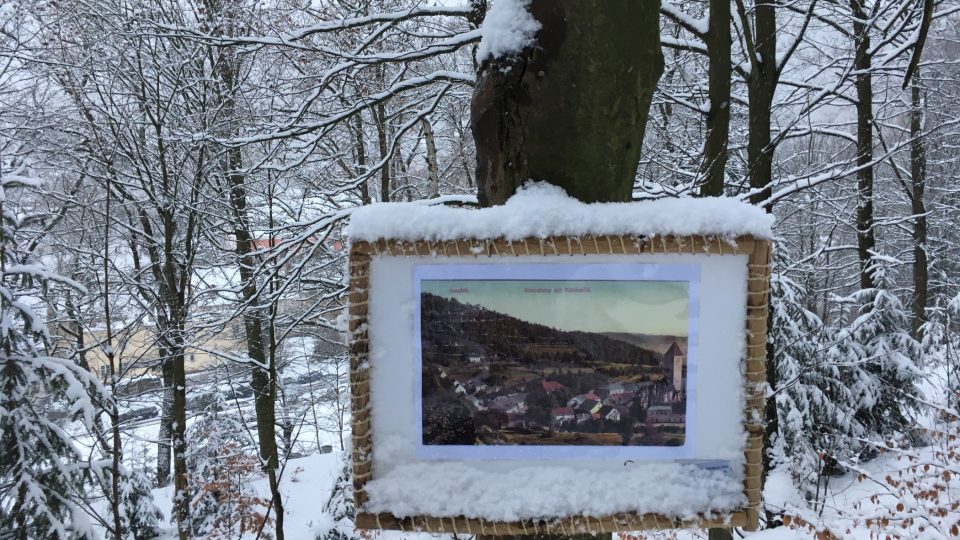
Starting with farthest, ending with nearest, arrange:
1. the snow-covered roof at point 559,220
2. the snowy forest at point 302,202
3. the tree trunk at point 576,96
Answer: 1. the snowy forest at point 302,202
2. the tree trunk at point 576,96
3. the snow-covered roof at point 559,220

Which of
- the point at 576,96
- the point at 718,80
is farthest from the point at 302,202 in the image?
the point at 576,96

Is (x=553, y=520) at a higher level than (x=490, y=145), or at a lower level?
lower

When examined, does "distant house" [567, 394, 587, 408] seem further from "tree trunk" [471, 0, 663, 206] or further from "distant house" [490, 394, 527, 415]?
"tree trunk" [471, 0, 663, 206]

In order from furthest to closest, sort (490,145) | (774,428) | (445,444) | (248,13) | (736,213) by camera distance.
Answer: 1. (774,428)
2. (248,13)
3. (490,145)
4. (445,444)
5. (736,213)

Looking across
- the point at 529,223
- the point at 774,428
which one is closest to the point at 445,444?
the point at 529,223

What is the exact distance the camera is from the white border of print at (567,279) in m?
1.39

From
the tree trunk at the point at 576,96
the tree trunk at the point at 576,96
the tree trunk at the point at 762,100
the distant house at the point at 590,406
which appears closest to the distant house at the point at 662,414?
the distant house at the point at 590,406

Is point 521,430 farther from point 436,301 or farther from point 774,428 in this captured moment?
point 774,428

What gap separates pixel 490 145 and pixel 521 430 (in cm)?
82

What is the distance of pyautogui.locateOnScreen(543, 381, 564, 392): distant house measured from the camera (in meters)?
1.42

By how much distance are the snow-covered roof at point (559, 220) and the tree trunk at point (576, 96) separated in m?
0.14

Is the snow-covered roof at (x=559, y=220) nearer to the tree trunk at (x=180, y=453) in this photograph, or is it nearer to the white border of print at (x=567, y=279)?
the white border of print at (x=567, y=279)

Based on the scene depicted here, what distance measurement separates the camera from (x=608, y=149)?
1.52 m

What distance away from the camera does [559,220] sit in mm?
1372
